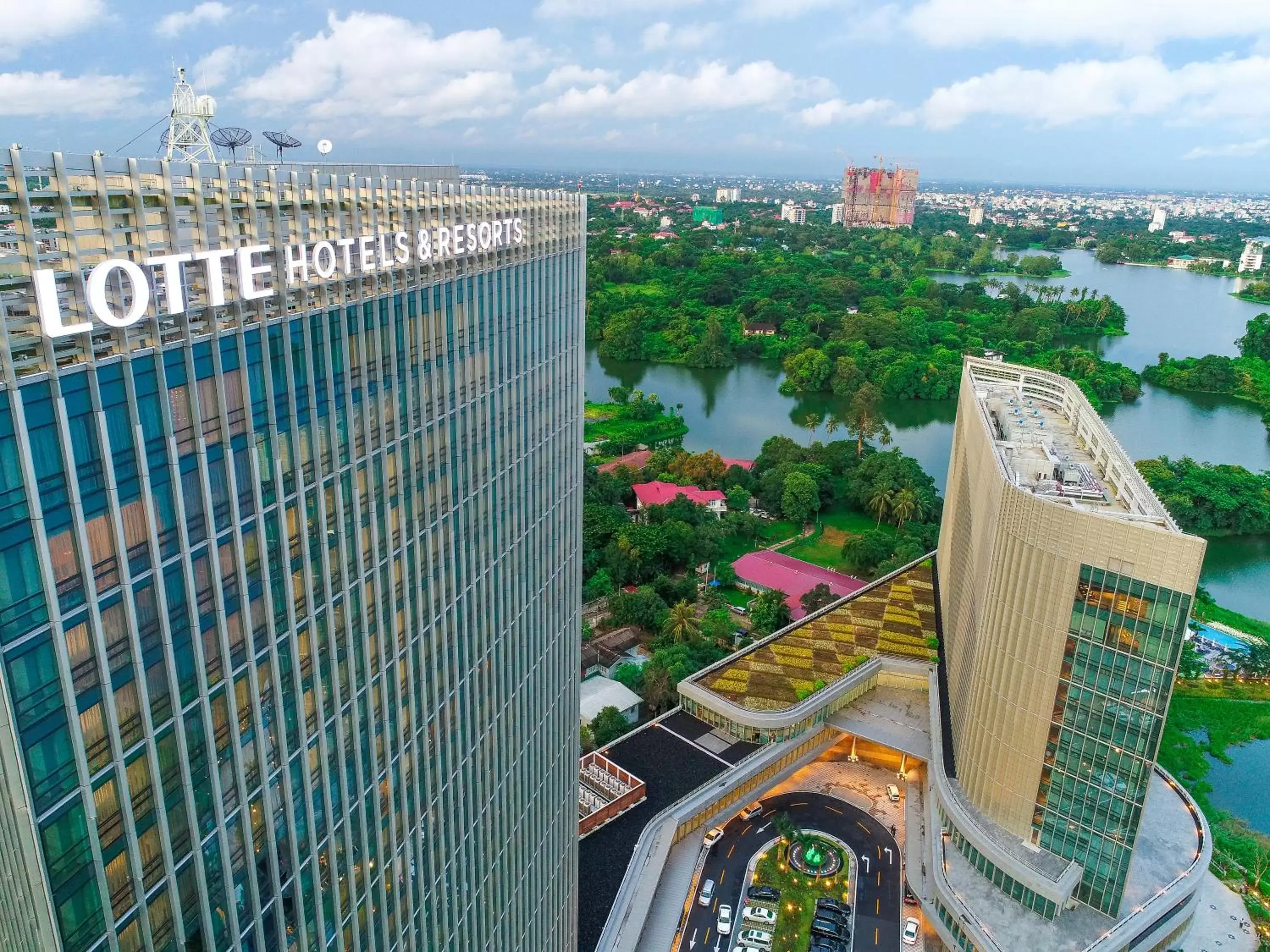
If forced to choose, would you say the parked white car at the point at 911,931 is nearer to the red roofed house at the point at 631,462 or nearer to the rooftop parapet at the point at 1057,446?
the rooftop parapet at the point at 1057,446

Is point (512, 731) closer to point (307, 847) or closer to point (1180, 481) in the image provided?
point (307, 847)

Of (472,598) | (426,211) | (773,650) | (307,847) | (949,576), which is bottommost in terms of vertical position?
(773,650)

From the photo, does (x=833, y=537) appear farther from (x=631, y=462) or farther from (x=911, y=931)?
(x=911, y=931)

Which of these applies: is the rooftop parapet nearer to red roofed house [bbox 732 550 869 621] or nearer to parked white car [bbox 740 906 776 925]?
red roofed house [bbox 732 550 869 621]

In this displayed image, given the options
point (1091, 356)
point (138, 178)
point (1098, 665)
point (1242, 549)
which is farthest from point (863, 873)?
point (1091, 356)

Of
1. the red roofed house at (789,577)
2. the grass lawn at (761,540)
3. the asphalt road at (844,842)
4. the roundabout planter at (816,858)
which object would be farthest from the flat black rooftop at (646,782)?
the grass lawn at (761,540)

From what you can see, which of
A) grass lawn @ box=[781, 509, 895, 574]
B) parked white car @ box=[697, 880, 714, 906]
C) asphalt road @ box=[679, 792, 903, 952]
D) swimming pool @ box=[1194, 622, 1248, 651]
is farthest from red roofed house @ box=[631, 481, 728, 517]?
parked white car @ box=[697, 880, 714, 906]

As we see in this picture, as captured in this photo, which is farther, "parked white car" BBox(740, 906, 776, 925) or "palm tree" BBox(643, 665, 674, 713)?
"palm tree" BBox(643, 665, 674, 713)
